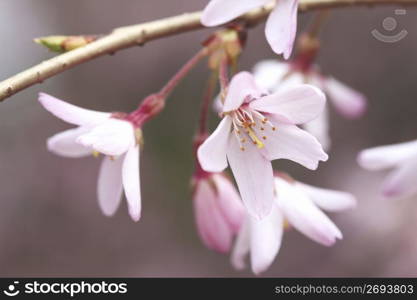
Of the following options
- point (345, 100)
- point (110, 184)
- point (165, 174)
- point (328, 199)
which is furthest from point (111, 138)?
point (165, 174)

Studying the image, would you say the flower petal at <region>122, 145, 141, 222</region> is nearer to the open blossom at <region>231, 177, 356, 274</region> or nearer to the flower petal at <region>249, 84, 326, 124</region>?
the flower petal at <region>249, 84, 326, 124</region>

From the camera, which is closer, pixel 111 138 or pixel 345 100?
pixel 111 138

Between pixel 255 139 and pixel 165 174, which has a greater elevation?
pixel 165 174

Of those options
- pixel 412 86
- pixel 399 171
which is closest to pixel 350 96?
pixel 399 171

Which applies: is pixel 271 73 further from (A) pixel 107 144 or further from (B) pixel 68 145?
(A) pixel 107 144

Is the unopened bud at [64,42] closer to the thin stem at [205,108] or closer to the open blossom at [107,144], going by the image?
the open blossom at [107,144]

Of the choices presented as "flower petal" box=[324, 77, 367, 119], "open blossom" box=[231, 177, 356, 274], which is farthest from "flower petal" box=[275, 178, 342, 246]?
"flower petal" box=[324, 77, 367, 119]
